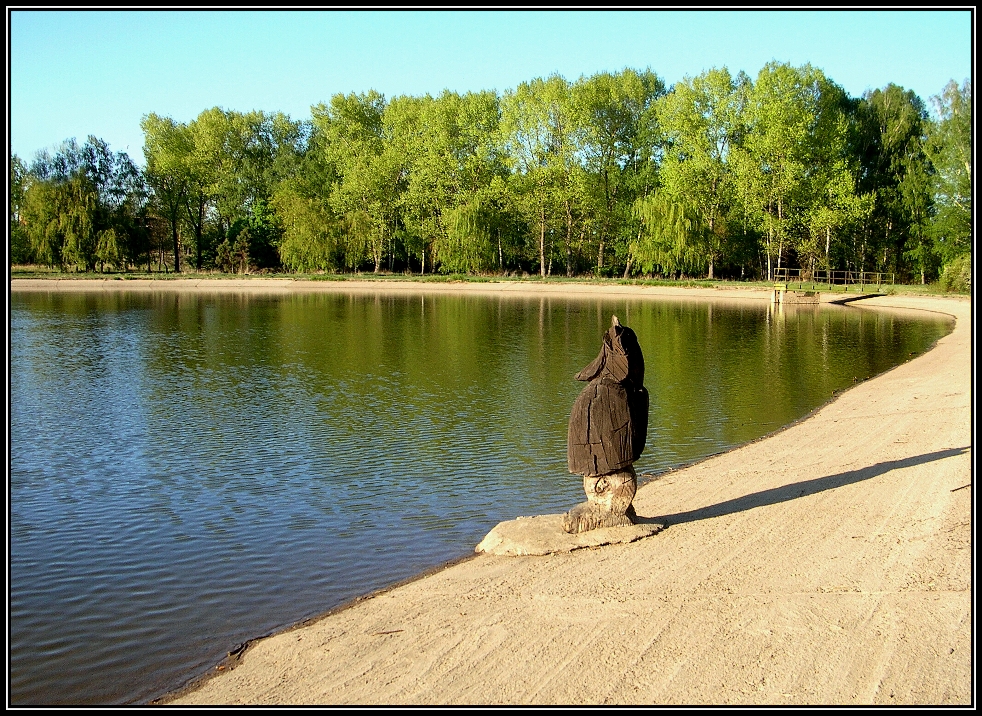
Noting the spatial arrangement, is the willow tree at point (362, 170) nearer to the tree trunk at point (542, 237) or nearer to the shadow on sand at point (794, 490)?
the tree trunk at point (542, 237)

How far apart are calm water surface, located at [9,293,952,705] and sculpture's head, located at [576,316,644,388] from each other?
8.96 ft

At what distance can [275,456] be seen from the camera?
619 inches

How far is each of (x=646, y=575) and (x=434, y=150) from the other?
7399cm

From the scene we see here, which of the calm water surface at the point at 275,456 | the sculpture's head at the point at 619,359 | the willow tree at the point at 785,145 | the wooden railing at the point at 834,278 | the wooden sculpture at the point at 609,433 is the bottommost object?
the calm water surface at the point at 275,456

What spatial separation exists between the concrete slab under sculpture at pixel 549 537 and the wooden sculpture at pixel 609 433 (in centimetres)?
13

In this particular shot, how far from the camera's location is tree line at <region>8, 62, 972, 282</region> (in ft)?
223

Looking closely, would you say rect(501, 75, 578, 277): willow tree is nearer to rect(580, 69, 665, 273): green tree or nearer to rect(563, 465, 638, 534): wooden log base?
rect(580, 69, 665, 273): green tree

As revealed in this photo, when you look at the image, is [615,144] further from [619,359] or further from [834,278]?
[619,359]

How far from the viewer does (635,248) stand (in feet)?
243

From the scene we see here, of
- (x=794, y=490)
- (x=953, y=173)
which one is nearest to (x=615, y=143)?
(x=953, y=173)

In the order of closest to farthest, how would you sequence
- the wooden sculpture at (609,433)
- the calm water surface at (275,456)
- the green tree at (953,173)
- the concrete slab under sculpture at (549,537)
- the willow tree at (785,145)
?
the calm water surface at (275,456), the concrete slab under sculpture at (549,537), the wooden sculpture at (609,433), the green tree at (953,173), the willow tree at (785,145)

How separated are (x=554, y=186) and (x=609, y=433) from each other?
225ft

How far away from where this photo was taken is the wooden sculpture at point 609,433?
970 cm

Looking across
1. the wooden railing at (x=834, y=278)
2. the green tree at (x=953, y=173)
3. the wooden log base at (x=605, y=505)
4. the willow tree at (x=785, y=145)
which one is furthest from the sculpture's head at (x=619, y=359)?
the willow tree at (x=785, y=145)
